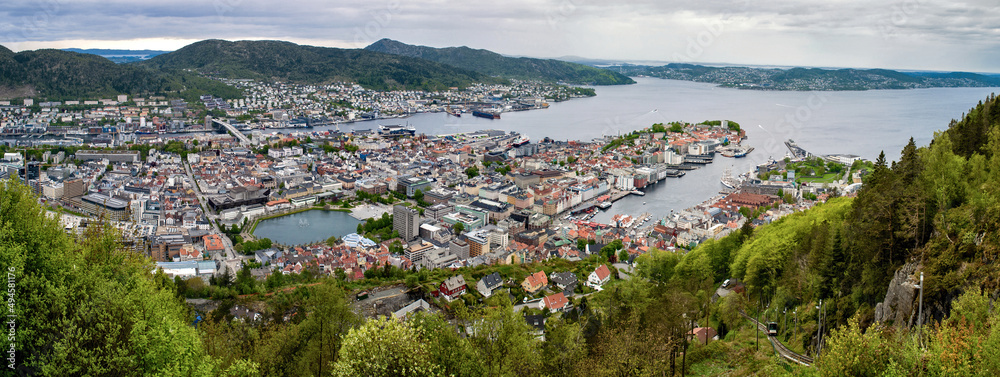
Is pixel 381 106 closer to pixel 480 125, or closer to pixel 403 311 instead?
pixel 480 125

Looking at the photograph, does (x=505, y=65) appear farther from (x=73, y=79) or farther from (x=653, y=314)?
(x=653, y=314)

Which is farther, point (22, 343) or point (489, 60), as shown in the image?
point (489, 60)

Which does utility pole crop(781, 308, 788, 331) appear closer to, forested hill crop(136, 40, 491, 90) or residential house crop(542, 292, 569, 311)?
residential house crop(542, 292, 569, 311)

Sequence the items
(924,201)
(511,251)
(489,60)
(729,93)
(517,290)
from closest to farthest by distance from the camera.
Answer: (924,201)
(517,290)
(511,251)
(729,93)
(489,60)

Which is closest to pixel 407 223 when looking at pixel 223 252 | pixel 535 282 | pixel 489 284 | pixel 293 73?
pixel 223 252

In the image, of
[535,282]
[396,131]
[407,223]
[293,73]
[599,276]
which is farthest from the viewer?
[293,73]

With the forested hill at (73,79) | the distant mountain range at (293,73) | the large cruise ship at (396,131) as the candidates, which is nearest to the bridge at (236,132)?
the large cruise ship at (396,131)

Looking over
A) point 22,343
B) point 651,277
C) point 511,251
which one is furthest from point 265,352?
point 511,251
